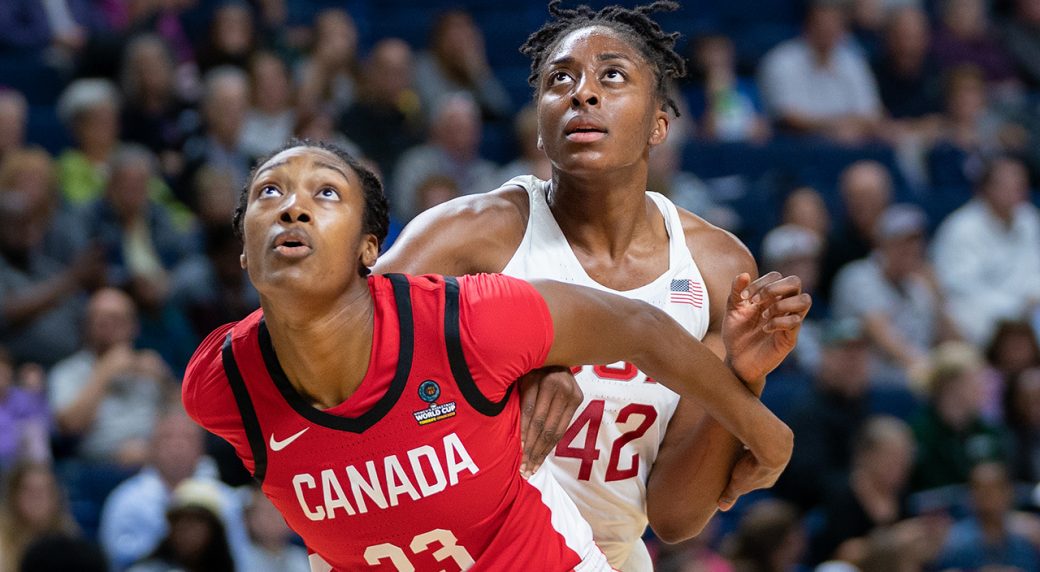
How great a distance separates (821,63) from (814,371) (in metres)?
2.96

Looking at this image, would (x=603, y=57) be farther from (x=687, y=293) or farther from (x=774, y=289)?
(x=774, y=289)

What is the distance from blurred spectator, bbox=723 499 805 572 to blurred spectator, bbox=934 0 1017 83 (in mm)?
5329

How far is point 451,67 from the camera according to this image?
33.0 feet

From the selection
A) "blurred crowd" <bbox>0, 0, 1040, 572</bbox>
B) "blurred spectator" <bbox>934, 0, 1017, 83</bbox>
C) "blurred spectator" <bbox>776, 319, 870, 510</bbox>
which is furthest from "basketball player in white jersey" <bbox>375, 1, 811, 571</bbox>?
"blurred spectator" <bbox>934, 0, 1017, 83</bbox>

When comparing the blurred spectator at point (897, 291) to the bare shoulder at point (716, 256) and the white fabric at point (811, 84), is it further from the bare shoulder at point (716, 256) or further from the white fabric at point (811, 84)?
the bare shoulder at point (716, 256)

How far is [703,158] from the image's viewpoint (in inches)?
396

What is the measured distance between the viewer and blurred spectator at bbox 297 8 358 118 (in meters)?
9.38

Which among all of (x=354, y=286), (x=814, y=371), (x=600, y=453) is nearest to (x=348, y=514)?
(x=354, y=286)

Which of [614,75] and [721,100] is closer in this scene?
[614,75]

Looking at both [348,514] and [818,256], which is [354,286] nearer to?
[348,514]

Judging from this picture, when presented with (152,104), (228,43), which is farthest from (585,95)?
(228,43)

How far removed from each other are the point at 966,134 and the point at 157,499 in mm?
6377

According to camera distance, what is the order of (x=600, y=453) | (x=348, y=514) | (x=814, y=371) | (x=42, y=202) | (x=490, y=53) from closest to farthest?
1. (x=348, y=514)
2. (x=600, y=453)
3. (x=42, y=202)
4. (x=814, y=371)
5. (x=490, y=53)

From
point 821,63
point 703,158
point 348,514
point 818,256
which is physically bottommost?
point 348,514
